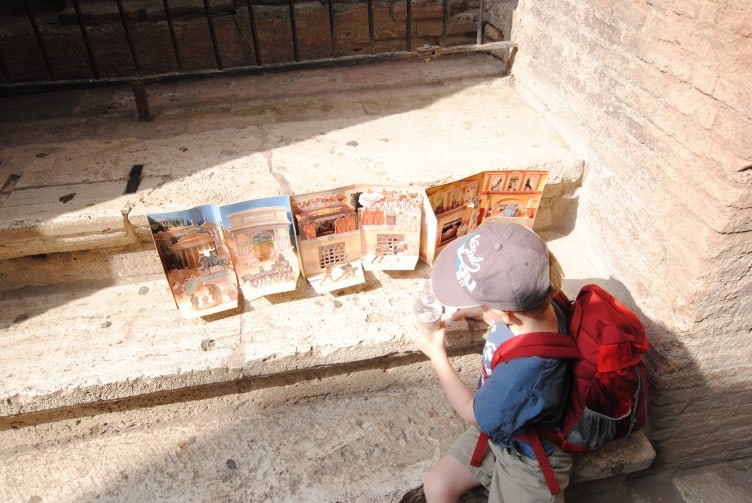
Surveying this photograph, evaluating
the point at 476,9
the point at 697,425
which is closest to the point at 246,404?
the point at 697,425

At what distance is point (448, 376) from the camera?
196 cm

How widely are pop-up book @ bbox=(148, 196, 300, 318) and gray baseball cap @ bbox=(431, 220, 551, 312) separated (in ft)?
2.86

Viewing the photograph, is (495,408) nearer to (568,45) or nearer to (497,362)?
(497,362)

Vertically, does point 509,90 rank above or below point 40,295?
above

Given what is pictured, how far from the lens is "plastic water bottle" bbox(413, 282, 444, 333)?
2127 millimetres

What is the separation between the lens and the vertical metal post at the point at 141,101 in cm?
289

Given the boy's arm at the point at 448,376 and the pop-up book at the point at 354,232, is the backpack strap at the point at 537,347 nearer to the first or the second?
the boy's arm at the point at 448,376

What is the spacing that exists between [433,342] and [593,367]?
59 centimetres

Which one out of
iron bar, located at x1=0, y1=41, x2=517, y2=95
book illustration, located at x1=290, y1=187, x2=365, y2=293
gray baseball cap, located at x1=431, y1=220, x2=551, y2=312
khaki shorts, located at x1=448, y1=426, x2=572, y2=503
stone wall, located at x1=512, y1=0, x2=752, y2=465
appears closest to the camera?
gray baseball cap, located at x1=431, y1=220, x2=551, y2=312

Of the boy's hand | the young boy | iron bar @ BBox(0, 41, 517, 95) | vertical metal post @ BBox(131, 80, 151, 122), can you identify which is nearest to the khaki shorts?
the young boy

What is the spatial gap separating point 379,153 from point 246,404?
132cm

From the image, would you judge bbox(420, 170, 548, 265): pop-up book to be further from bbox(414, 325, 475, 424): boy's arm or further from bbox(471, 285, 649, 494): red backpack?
bbox(471, 285, 649, 494): red backpack

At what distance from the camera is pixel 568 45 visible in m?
2.62

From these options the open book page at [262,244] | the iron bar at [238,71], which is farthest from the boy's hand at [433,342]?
the iron bar at [238,71]
